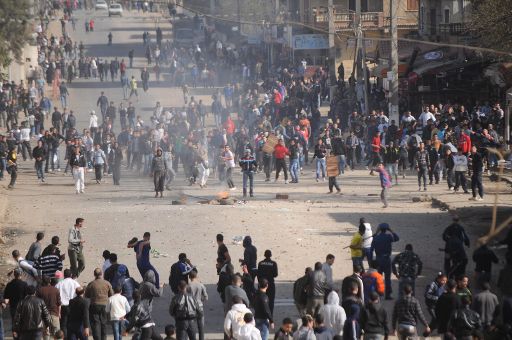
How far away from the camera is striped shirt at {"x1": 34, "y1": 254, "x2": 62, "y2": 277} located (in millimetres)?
21047

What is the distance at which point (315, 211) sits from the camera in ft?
103

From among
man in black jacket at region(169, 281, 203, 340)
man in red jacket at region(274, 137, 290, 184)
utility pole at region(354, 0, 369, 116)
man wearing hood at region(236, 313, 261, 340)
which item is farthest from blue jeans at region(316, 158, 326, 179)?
man wearing hood at region(236, 313, 261, 340)

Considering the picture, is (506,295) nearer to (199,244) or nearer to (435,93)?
(199,244)

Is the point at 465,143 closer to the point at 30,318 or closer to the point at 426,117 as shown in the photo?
the point at 426,117

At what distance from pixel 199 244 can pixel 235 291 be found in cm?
856

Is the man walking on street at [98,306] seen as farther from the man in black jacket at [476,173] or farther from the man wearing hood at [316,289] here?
the man in black jacket at [476,173]

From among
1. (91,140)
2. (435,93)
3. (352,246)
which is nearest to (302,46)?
(435,93)

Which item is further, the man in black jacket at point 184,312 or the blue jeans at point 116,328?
the blue jeans at point 116,328

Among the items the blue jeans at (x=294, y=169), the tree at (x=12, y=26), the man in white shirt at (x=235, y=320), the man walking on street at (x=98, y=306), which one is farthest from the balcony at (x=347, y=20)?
the man in white shirt at (x=235, y=320)

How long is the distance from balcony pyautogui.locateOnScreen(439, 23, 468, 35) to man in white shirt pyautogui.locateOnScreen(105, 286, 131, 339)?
31.8m

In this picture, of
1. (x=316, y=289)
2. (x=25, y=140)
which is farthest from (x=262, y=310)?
(x=25, y=140)

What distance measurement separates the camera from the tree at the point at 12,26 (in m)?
35.8

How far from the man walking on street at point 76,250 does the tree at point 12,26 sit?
12.2m

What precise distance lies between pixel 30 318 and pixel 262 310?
3.13 metres
